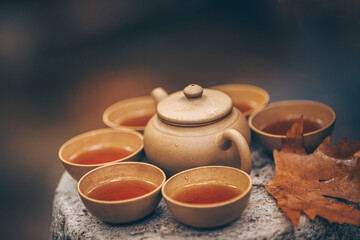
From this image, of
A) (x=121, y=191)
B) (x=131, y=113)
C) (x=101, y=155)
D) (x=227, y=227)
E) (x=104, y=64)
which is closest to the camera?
(x=227, y=227)

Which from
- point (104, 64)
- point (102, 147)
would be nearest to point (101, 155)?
point (102, 147)

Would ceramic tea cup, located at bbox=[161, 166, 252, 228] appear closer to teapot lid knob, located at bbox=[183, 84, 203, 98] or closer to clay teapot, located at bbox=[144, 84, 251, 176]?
clay teapot, located at bbox=[144, 84, 251, 176]

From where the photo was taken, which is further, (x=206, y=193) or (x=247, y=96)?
(x=247, y=96)

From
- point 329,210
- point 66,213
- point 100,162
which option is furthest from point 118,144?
point 329,210

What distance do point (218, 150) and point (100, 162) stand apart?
0.54 m

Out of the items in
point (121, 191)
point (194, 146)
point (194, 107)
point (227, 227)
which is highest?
point (194, 107)

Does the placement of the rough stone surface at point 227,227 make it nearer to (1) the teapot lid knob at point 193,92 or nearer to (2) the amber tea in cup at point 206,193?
(2) the amber tea in cup at point 206,193

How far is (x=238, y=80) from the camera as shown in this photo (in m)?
3.36

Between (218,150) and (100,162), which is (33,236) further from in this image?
(218,150)

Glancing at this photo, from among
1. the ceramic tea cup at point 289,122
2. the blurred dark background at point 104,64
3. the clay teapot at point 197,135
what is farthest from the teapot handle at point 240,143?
the blurred dark background at point 104,64

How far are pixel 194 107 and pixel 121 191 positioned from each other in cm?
40

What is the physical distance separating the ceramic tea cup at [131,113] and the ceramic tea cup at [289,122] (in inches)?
21.7

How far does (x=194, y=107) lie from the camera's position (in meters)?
1.57

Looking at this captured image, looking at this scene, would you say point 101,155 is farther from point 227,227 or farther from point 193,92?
point 227,227
